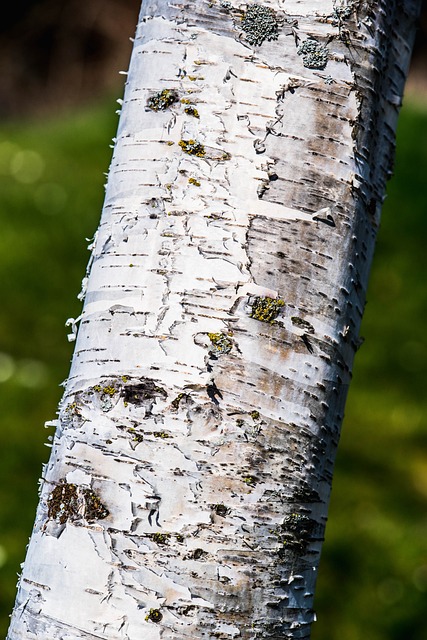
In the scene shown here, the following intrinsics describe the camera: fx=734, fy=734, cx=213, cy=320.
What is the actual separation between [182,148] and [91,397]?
45 cm

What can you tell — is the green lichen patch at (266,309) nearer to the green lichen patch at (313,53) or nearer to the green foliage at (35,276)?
the green lichen patch at (313,53)

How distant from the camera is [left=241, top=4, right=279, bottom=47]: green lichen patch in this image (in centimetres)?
123

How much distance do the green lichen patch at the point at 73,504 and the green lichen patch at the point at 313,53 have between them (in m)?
0.80

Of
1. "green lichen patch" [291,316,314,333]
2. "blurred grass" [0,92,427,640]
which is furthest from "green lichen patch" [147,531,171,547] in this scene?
"blurred grass" [0,92,427,640]

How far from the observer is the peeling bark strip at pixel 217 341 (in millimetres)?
1181

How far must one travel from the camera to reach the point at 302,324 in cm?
124

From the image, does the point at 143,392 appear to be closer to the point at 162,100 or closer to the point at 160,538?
the point at 160,538

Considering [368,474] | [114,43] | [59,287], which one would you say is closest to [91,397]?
[368,474]

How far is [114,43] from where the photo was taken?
43.1 ft

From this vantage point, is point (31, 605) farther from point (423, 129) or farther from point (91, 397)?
point (423, 129)

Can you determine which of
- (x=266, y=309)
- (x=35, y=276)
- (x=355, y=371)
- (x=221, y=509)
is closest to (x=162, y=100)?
(x=266, y=309)

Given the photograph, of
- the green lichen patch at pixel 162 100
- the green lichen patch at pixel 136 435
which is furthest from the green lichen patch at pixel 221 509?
the green lichen patch at pixel 162 100

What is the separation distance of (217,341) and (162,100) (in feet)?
1.44

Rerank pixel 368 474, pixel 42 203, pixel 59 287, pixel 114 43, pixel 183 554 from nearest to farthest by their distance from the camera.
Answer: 1. pixel 183 554
2. pixel 368 474
3. pixel 59 287
4. pixel 42 203
5. pixel 114 43
